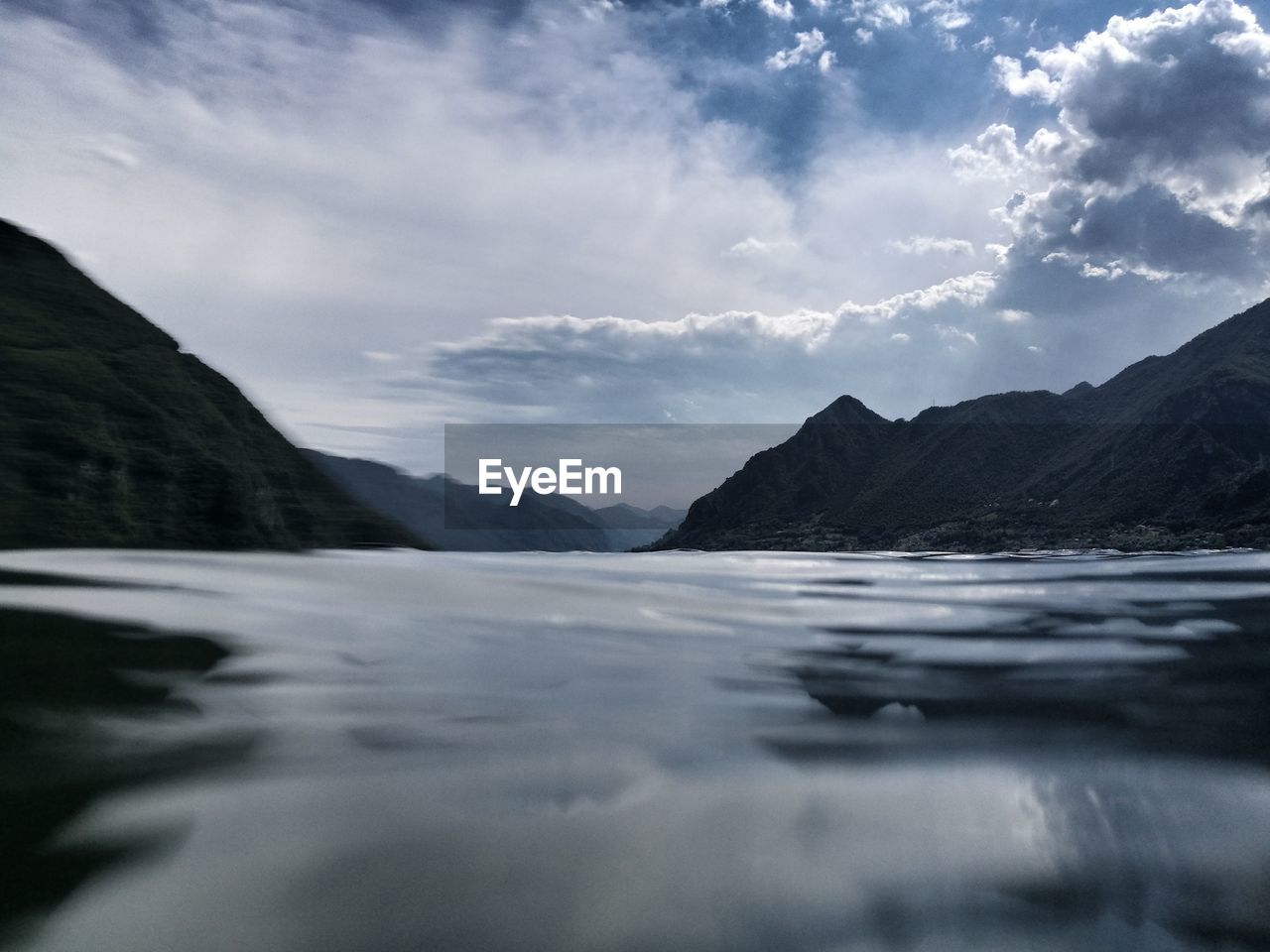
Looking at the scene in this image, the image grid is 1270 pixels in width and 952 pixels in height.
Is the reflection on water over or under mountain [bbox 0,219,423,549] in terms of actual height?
under

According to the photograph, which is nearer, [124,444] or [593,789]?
[593,789]

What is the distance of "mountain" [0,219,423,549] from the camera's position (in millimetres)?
92500

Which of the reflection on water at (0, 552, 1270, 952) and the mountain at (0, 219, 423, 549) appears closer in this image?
the reflection on water at (0, 552, 1270, 952)

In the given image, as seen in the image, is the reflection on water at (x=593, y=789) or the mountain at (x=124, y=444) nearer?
the reflection on water at (x=593, y=789)

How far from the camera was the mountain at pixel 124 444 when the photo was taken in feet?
303

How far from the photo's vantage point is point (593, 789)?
616 cm

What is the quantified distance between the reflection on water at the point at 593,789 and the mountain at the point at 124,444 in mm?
81976

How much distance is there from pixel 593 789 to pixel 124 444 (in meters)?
127

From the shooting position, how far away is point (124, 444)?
106 m

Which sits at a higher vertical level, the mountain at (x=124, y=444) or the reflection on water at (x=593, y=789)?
the mountain at (x=124, y=444)

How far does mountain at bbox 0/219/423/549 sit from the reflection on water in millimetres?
Result: 81976

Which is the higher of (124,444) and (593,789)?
(124,444)

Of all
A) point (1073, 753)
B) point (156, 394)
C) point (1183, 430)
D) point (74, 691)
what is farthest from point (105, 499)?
point (1183, 430)

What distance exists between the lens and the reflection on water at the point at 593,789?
432 centimetres
